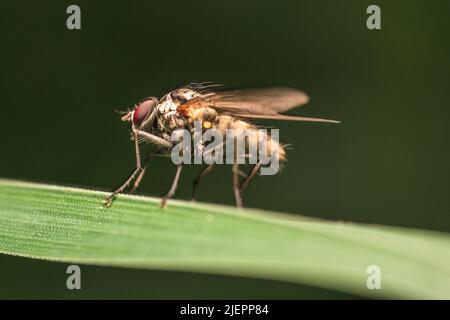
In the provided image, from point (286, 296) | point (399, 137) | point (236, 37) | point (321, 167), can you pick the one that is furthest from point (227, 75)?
point (286, 296)

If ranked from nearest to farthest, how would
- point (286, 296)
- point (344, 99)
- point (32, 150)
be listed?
point (286, 296)
point (32, 150)
point (344, 99)

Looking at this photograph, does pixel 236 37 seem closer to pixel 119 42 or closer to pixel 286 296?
pixel 119 42

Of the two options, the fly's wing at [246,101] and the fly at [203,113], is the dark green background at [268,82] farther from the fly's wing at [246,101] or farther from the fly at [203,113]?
the fly's wing at [246,101]

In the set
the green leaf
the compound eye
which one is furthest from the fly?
the green leaf

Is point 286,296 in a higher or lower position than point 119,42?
lower

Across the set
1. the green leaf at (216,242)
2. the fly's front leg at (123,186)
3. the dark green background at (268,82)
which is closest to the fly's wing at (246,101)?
the fly's front leg at (123,186)

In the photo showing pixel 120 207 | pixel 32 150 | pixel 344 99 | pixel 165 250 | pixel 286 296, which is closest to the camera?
pixel 165 250

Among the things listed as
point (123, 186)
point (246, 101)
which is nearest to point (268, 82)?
point (246, 101)
